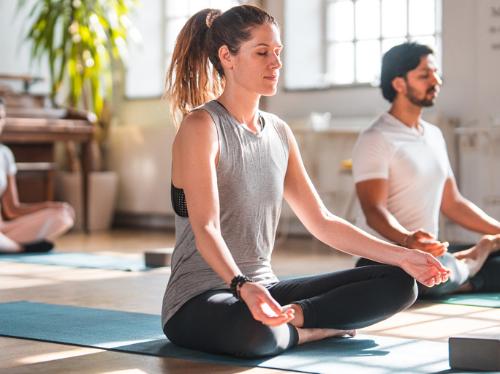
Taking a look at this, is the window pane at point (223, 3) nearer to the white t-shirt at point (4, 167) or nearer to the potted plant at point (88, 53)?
the potted plant at point (88, 53)

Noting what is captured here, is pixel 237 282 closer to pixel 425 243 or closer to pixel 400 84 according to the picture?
pixel 425 243

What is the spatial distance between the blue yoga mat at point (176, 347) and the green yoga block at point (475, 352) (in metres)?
0.05

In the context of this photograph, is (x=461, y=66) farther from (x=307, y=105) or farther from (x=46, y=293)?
(x=46, y=293)

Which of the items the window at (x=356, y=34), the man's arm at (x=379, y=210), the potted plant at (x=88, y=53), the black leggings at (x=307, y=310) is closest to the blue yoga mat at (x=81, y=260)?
the man's arm at (x=379, y=210)

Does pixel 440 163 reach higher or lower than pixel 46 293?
higher

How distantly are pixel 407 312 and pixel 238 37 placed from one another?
4.29 ft

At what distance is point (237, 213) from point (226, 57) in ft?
1.33

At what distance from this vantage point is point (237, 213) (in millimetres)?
2762

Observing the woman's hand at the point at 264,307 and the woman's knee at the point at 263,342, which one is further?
the woman's knee at the point at 263,342

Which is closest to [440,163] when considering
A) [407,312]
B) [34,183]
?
[407,312]

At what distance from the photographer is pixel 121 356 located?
2736 mm

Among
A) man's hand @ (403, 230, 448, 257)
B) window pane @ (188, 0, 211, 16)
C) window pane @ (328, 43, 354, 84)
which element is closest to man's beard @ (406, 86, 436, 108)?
man's hand @ (403, 230, 448, 257)

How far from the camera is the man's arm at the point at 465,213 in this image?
13.5 feet

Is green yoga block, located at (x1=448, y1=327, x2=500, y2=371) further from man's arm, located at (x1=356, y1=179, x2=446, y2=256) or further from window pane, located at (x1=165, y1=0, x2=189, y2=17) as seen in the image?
window pane, located at (x1=165, y1=0, x2=189, y2=17)
